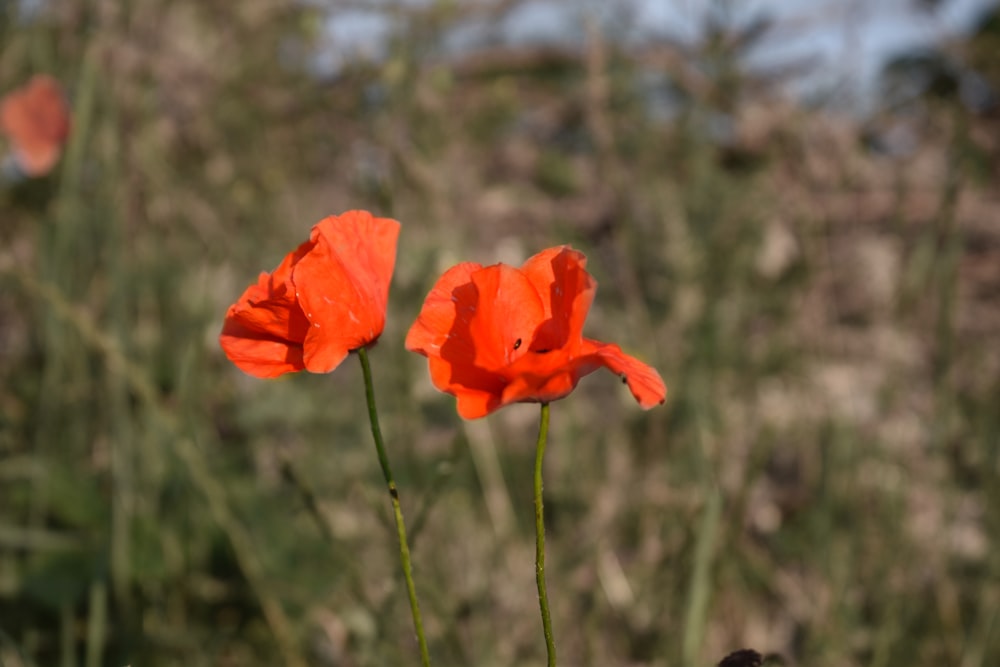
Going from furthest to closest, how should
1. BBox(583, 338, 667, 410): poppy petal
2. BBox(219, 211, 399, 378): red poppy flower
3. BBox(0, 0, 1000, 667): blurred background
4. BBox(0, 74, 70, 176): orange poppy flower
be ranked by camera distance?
BBox(0, 74, 70, 176): orange poppy flower, BBox(0, 0, 1000, 667): blurred background, BBox(219, 211, 399, 378): red poppy flower, BBox(583, 338, 667, 410): poppy petal

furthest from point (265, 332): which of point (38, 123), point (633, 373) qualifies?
point (38, 123)

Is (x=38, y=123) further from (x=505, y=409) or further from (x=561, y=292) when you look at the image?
(x=561, y=292)

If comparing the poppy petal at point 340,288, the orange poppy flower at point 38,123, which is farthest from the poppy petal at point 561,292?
the orange poppy flower at point 38,123

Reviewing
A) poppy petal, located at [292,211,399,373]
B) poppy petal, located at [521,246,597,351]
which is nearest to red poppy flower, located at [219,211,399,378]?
poppy petal, located at [292,211,399,373]

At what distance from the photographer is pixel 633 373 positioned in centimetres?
71

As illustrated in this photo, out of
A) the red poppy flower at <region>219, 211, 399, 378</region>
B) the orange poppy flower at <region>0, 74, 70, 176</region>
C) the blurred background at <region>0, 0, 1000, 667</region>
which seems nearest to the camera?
the red poppy flower at <region>219, 211, 399, 378</region>

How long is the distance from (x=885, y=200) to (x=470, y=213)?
147cm

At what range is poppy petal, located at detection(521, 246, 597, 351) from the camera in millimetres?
730

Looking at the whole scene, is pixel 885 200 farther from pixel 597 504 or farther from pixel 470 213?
pixel 597 504

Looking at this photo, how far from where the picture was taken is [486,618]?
5.85 ft

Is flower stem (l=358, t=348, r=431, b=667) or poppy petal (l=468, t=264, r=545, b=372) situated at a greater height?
poppy petal (l=468, t=264, r=545, b=372)

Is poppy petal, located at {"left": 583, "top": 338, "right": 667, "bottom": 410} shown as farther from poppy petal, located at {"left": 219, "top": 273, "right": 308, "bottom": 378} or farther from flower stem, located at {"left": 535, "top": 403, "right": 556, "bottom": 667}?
poppy petal, located at {"left": 219, "top": 273, "right": 308, "bottom": 378}

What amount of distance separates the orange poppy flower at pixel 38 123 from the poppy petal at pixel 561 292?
1804 millimetres

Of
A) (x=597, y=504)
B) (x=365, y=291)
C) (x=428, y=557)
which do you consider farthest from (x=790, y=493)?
(x=365, y=291)
